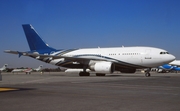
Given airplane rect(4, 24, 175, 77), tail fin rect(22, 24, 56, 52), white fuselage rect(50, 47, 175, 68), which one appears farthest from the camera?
tail fin rect(22, 24, 56, 52)

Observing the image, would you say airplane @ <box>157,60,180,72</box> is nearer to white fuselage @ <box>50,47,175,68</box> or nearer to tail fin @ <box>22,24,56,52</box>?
white fuselage @ <box>50,47,175,68</box>

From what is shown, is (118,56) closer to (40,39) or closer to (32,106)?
(40,39)

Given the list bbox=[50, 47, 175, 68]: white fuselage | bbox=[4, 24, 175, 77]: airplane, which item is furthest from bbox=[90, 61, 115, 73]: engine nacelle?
bbox=[50, 47, 175, 68]: white fuselage

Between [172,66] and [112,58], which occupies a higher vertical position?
[172,66]

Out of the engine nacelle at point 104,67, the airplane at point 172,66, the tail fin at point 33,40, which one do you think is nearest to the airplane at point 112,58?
the engine nacelle at point 104,67

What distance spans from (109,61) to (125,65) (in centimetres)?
218

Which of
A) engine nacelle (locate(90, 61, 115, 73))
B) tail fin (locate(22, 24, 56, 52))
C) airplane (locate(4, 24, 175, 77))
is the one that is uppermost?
tail fin (locate(22, 24, 56, 52))

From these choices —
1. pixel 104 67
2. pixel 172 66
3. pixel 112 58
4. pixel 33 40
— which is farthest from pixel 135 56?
pixel 172 66

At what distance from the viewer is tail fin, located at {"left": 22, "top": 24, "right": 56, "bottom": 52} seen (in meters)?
38.8

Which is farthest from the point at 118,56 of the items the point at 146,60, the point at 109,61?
the point at 146,60

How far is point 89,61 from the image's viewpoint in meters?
32.8

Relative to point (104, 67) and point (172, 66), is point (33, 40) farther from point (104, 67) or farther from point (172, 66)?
point (172, 66)

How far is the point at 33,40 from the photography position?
39094mm

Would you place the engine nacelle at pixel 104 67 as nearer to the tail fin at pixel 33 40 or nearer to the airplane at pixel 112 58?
the airplane at pixel 112 58
